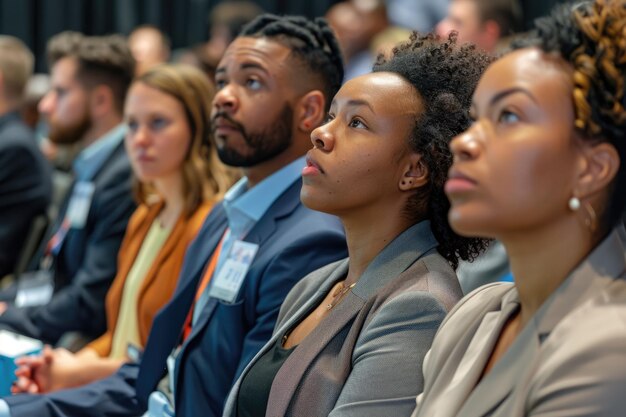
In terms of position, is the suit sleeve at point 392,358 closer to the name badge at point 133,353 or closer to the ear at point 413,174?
the ear at point 413,174

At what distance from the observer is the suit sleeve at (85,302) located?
11.2 ft

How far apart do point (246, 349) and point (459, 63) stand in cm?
77

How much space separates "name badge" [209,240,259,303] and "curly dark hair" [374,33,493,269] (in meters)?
0.55

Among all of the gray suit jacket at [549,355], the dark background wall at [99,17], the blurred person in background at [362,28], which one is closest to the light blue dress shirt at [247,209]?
the gray suit jacket at [549,355]

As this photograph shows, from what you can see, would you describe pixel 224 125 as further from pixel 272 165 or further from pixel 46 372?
pixel 46 372

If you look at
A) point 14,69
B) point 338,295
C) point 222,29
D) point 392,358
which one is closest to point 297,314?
point 338,295

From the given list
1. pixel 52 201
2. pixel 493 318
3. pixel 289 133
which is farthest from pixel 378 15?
pixel 493 318

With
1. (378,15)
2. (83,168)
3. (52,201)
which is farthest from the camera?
(378,15)

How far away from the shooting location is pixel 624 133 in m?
1.31

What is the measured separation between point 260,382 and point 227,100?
802mm

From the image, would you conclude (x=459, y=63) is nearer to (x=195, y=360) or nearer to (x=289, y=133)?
(x=289, y=133)

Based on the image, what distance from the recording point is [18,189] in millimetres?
4137

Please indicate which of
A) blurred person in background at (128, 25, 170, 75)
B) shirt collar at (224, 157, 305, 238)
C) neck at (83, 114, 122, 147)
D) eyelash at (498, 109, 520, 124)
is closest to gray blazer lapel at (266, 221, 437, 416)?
eyelash at (498, 109, 520, 124)

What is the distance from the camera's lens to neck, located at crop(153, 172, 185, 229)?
3012mm
